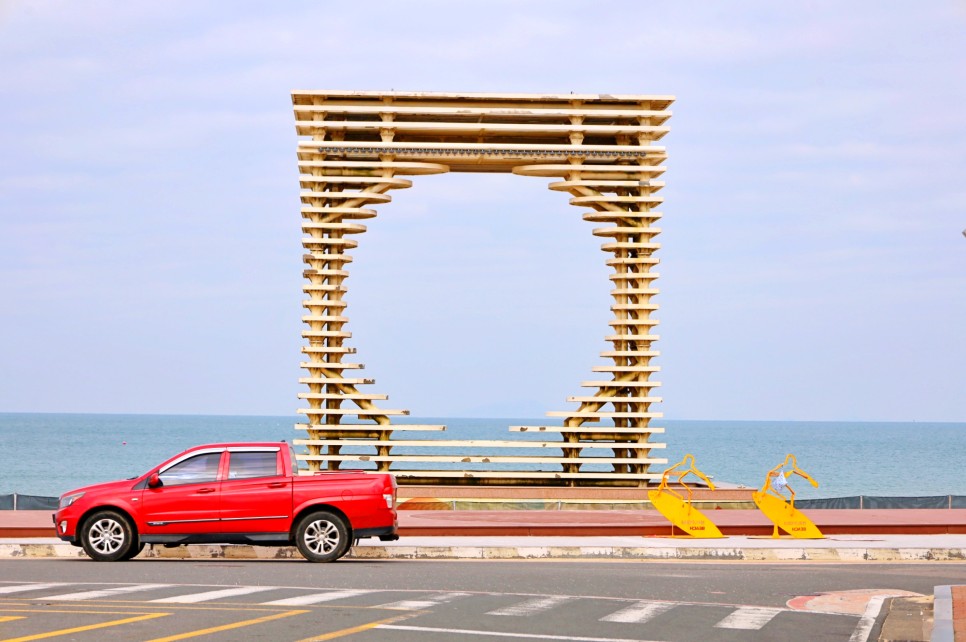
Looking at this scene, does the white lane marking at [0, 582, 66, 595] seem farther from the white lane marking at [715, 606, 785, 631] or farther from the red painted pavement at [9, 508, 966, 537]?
the red painted pavement at [9, 508, 966, 537]

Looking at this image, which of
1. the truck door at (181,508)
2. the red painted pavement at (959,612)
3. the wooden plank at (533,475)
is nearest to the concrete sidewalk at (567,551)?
the truck door at (181,508)

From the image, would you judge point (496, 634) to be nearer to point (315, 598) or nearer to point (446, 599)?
point (446, 599)

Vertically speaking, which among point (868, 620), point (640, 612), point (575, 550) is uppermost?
point (575, 550)

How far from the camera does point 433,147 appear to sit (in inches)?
1117

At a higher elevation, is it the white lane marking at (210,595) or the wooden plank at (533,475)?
the wooden plank at (533,475)

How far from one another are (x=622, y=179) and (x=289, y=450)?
34.7 feet

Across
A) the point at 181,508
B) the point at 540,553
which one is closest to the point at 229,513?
the point at 181,508

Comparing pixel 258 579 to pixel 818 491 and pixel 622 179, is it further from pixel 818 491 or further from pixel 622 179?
pixel 818 491

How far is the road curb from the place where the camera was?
69.6 ft

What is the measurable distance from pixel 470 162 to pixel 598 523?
7821 mm

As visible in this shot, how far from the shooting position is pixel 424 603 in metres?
14.8

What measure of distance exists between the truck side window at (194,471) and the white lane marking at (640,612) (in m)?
7.26

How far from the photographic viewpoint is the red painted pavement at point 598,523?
944 inches

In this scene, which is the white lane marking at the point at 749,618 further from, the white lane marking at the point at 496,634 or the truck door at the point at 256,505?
the truck door at the point at 256,505
